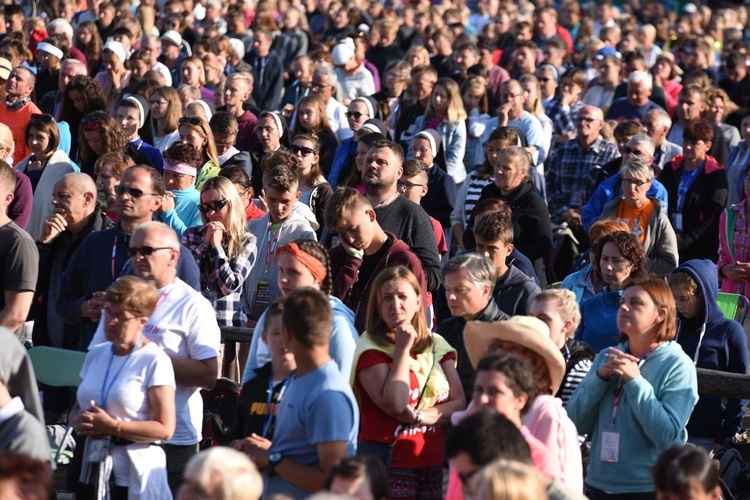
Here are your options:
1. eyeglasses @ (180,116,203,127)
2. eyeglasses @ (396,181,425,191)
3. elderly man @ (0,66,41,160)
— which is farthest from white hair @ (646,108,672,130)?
elderly man @ (0,66,41,160)

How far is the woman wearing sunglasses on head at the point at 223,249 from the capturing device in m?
7.86

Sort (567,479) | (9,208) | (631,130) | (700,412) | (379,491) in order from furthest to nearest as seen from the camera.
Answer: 1. (631,130)
2. (9,208)
3. (700,412)
4. (567,479)
5. (379,491)

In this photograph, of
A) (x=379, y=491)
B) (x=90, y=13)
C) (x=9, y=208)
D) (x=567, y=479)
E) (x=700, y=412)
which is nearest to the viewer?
(x=379, y=491)

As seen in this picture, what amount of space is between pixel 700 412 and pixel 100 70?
10.1 metres

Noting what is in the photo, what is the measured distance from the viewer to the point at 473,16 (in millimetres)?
23281

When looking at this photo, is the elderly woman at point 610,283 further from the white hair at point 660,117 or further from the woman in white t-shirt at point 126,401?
the white hair at point 660,117

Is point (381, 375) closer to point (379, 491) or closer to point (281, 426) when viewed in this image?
point (281, 426)

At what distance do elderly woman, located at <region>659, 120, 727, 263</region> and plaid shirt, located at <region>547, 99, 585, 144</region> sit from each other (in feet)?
7.52

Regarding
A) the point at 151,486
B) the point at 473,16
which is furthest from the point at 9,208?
the point at 473,16

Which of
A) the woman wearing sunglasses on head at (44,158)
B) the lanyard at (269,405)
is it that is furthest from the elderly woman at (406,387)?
the woman wearing sunglasses on head at (44,158)

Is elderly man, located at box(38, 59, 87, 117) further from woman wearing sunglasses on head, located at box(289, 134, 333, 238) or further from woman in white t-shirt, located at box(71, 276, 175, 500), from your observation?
woman in white t-shirt, located at box(71, 276, 175, 500)

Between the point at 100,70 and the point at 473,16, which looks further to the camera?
the point at 473,16

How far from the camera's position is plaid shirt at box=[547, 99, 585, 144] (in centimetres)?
1360

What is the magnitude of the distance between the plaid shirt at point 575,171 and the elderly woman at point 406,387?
6.24 m
